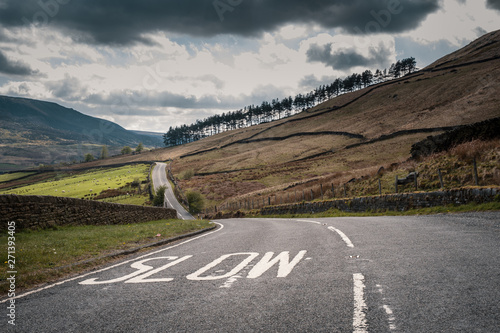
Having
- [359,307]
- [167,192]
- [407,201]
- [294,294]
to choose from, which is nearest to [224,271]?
[294,294]

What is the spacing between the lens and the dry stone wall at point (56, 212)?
12.2 m

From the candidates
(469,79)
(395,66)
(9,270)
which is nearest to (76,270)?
(9,270)

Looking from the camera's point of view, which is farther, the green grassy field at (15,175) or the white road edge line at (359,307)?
the green grassy field at (15,175)

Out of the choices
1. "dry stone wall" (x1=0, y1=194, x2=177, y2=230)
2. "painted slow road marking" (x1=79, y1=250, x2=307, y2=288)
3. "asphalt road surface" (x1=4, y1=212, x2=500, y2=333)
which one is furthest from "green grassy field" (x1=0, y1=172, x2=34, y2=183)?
"asphalt road surface" (x1=4, y1=212, x2=500, y2=333)

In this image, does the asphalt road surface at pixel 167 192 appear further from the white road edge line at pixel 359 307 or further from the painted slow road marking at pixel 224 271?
the white road edge line at pixel 359 307

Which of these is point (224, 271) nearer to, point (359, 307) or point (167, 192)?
point (359, 307)

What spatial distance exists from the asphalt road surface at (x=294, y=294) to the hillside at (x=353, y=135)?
4065cm

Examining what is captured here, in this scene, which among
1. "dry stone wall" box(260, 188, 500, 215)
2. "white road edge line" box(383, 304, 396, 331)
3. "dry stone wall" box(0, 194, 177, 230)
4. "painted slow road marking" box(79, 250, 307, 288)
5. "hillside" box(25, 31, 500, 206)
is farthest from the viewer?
"hillside" box(25, 31, 500, 206)

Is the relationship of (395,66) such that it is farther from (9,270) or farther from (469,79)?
(9,270)

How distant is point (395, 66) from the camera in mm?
171750

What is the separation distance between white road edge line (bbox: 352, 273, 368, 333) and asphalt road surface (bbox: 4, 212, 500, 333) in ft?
0.04

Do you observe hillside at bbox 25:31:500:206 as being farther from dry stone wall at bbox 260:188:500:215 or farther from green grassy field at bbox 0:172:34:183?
green grassy field at bbox 0:172:34:183

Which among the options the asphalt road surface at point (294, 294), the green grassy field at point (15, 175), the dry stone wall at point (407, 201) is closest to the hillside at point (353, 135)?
the dry stone wall at point (407, 201)

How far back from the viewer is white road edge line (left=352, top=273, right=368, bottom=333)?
3445 mm
